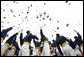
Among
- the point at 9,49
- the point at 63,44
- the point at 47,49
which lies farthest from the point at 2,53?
the point at 63,44

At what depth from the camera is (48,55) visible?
14.3 feet

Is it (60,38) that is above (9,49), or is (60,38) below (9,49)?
above

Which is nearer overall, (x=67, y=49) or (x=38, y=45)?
(x=67, y=49)

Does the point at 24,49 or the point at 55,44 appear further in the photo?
the point at 55,44

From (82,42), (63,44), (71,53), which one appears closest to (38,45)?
(63,44)

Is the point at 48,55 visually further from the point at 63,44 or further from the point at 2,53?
the point at 2,53

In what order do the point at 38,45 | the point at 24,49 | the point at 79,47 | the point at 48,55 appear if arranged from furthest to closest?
the point at 38,45
the point at 79,47
the point at 24,49
the point at 48,55

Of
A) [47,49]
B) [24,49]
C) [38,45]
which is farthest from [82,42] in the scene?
[24,49]

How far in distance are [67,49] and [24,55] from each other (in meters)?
2.03

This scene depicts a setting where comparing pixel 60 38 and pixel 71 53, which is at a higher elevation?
pixel 60 38

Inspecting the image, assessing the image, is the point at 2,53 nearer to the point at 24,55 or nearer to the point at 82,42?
the point at 24,55

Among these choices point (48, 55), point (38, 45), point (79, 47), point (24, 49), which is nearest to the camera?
point (48, 55)

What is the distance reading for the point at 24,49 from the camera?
4672mm

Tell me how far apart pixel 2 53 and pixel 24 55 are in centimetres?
95
